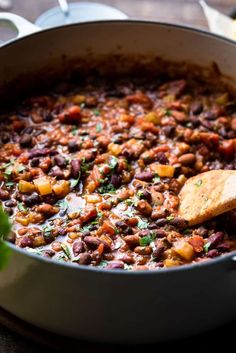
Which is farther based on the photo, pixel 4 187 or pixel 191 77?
pixel 191 77

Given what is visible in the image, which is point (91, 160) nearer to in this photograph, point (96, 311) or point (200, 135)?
point (200, 135)

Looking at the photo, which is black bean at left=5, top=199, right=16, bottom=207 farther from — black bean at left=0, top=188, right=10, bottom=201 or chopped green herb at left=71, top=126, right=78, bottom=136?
chopped green herb at left=71, top=126, right=78, bottom=136

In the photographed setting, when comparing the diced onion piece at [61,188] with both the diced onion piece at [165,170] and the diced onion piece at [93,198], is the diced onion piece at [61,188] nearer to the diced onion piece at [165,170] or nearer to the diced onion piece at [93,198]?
the diced onion piece at [93,198]

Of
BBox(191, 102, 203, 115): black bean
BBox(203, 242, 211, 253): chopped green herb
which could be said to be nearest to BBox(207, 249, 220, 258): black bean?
BBox(203, 242, 211, 253): chopped green herb

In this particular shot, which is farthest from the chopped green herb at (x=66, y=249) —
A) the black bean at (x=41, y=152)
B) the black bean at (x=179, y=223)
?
the black bean at (x=41, y=152)

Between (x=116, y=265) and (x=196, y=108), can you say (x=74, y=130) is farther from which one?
(x=116, y=265)

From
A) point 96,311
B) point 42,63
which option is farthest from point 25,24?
point 96,311

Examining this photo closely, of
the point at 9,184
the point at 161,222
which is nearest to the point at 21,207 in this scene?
the point at 9,184
